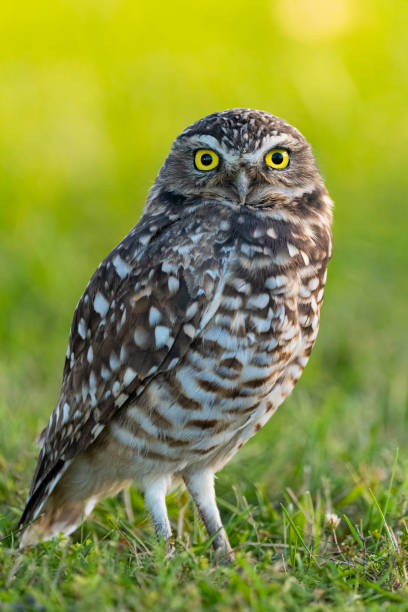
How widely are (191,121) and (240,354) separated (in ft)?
17.4

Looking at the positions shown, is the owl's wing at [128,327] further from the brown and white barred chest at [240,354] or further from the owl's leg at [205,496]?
the owl's leg at [205,496]

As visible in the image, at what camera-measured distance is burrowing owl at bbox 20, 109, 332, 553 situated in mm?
2896

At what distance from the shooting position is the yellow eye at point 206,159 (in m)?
3.08

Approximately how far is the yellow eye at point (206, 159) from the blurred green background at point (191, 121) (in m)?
1.36

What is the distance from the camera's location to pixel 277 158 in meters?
3.10

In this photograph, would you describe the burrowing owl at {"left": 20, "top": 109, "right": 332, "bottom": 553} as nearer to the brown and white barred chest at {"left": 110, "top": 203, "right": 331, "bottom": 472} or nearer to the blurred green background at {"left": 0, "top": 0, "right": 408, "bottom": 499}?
the brown and white barred chest at {"left": 110, "top": 203, "right": 331, "bottom": 472}

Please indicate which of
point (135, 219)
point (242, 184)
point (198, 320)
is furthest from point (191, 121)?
point (198, 320)

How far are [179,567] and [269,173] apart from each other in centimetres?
137

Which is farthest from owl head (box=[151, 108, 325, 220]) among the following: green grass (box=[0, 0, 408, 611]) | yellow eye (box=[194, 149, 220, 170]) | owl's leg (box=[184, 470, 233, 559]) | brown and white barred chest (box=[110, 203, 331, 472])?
owl's leg (box=[184, 470, 233, 559])

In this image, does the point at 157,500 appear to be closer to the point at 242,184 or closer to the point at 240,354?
the point at 240,354

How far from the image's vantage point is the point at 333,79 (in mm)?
8500

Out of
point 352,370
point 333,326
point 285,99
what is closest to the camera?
point 352,370

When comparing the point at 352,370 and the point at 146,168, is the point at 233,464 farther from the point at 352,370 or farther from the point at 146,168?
the point at 146,168

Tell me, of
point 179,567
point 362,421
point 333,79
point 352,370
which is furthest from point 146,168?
point 179,567
